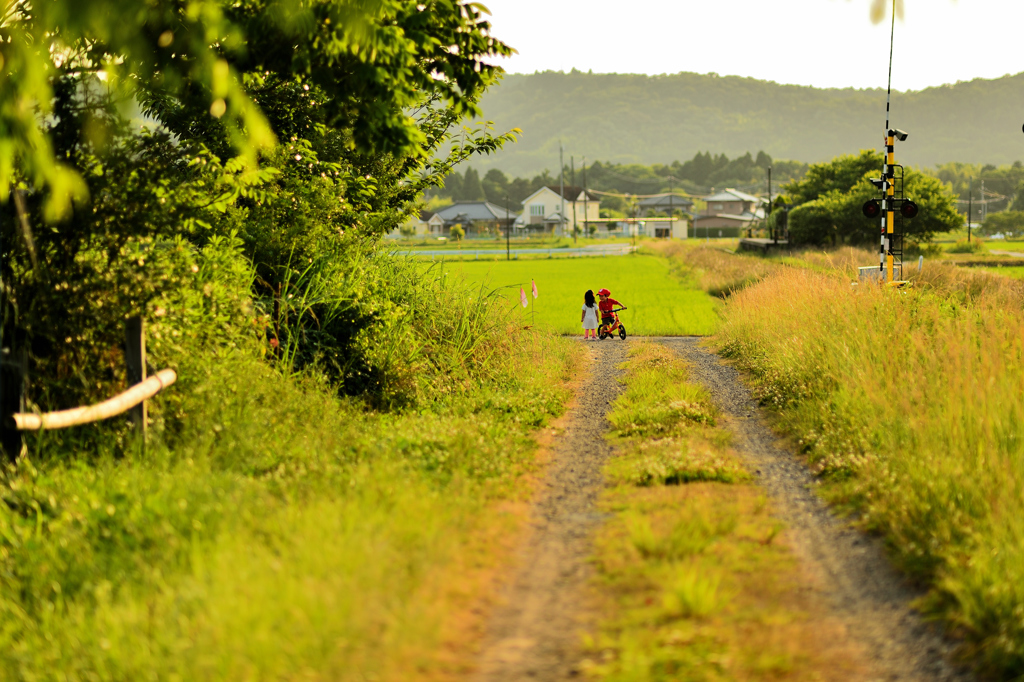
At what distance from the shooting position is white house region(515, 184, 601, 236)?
147250 mm

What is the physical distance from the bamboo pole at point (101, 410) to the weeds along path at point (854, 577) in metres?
5.15

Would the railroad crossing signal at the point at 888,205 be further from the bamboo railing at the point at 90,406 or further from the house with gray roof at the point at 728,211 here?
the house with gray roof at the point at 728,211

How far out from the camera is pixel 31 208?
732 cm

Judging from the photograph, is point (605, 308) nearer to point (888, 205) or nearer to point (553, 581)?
point (888, 205)

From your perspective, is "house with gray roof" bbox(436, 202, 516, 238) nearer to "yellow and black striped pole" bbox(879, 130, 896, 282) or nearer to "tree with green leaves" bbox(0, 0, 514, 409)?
"yellow and black striped pole" bbox(879, 130, 896, 282)

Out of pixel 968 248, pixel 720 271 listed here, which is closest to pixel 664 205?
pixel 968 248

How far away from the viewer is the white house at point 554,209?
147 meters

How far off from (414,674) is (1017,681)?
287 centimetres

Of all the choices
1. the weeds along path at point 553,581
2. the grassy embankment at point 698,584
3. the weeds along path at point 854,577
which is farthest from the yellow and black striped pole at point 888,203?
the grassy embankment at point 698,584

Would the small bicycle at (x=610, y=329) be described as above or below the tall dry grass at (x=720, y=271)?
below

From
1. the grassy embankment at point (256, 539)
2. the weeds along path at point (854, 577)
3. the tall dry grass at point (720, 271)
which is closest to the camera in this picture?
the grassy embankment at point (256, 539)

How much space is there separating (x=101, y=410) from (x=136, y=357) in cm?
73

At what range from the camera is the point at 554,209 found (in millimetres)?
154625

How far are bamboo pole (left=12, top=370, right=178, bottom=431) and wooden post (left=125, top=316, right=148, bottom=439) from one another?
8 cm
